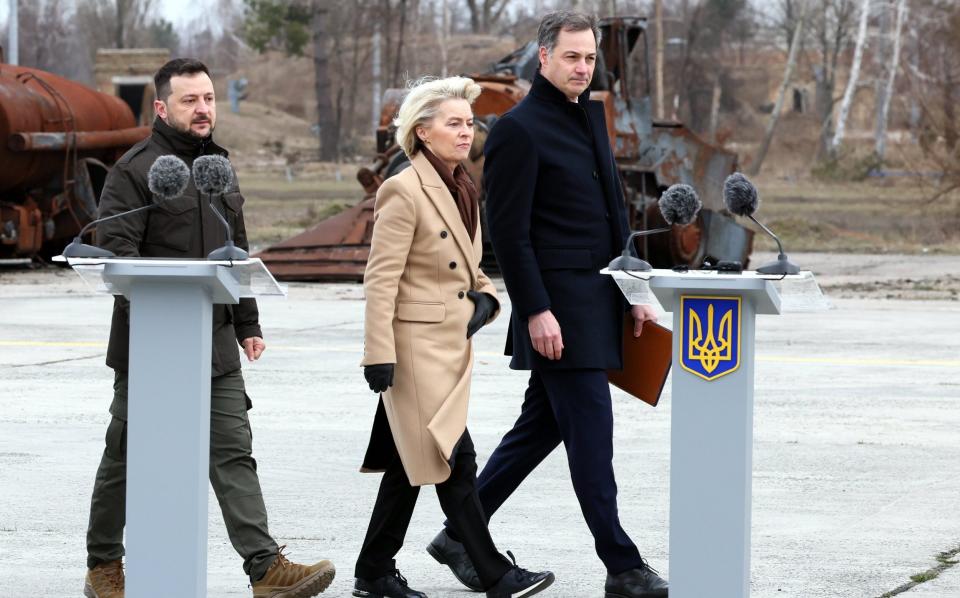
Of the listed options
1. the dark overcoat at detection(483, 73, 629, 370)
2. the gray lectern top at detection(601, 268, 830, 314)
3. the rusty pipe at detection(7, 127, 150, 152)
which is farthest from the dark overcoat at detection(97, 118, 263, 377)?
the rusty pipe at detection(7, 127, 150, 152)

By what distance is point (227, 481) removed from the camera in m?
5.46

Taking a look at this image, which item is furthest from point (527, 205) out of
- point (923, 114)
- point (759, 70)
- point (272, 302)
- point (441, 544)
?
point (759, 70)

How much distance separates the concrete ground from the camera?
6.24 meters

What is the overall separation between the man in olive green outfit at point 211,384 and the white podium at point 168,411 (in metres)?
0.67

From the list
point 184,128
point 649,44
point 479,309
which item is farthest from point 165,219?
point 649,44

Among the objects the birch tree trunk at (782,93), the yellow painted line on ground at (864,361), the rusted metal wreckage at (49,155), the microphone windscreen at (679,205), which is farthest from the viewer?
the birch tree trunk at (782,93)

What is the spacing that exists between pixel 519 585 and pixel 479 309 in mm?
Result: 906

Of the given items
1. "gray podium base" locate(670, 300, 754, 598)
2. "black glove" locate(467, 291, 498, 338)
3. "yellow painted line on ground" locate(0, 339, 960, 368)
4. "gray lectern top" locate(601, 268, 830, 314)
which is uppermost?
"gray lectern top" locate(601, 268, 830, 314)

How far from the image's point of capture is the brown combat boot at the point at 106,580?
554cm

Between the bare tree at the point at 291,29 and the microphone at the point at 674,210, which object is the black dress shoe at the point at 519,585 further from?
the bare tree at the point at 291,29

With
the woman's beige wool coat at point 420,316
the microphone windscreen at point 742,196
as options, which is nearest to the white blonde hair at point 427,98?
the woman's beige wool coat at point 420,316

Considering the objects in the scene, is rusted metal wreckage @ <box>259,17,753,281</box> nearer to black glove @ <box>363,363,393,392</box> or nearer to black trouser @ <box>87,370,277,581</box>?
black trouser @ <box>87,370,277,581</box>

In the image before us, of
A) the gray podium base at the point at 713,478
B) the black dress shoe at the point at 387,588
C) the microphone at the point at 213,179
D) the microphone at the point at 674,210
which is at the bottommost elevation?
the black dress shoe at the point at 387,588

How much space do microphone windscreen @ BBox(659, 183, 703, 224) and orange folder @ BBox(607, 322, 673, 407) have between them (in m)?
0.90
